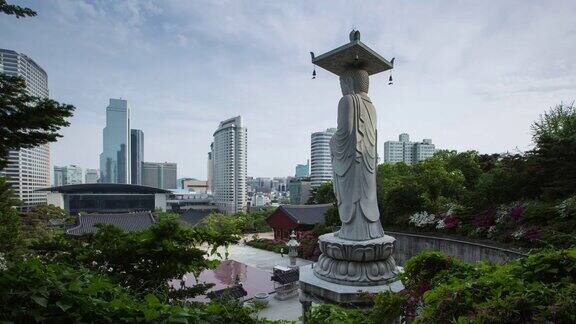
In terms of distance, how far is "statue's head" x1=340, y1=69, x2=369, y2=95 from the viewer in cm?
860

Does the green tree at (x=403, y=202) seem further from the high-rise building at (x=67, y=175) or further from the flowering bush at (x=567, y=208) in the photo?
the high-rise building at (x=67, y=175)

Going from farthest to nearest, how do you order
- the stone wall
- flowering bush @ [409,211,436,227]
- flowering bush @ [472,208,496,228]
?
flowering bush @ [409,211,436,227] → flowering bush @ [472,208,496,228] → the stone wall

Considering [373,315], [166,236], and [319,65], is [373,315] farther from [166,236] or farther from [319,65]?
[319,65]

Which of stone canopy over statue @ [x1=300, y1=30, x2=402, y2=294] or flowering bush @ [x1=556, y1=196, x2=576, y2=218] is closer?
stone canopy over statue @ [x1=300, y1=30, x2=402, y2=294]

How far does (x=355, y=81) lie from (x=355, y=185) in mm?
2702

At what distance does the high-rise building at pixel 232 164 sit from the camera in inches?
3319

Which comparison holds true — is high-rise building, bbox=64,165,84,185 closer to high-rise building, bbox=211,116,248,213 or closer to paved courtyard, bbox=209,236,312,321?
high-rise building, bbox=211,116,248,213

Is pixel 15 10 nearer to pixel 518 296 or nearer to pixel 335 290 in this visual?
pixel 518 296

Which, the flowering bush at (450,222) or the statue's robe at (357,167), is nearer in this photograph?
the statue's robe at (357,167)

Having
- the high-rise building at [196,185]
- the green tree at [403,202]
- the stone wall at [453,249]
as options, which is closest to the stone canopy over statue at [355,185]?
the stone wall at [453,249]

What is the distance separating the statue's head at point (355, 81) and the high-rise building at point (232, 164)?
7600 centimetres

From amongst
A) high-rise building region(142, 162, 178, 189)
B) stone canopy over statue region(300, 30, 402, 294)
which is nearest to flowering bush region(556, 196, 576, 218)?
stone canopy over statue region(300, 30, 402, 294)

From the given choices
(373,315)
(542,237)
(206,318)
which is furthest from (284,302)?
(206,318)

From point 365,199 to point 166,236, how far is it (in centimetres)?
500
